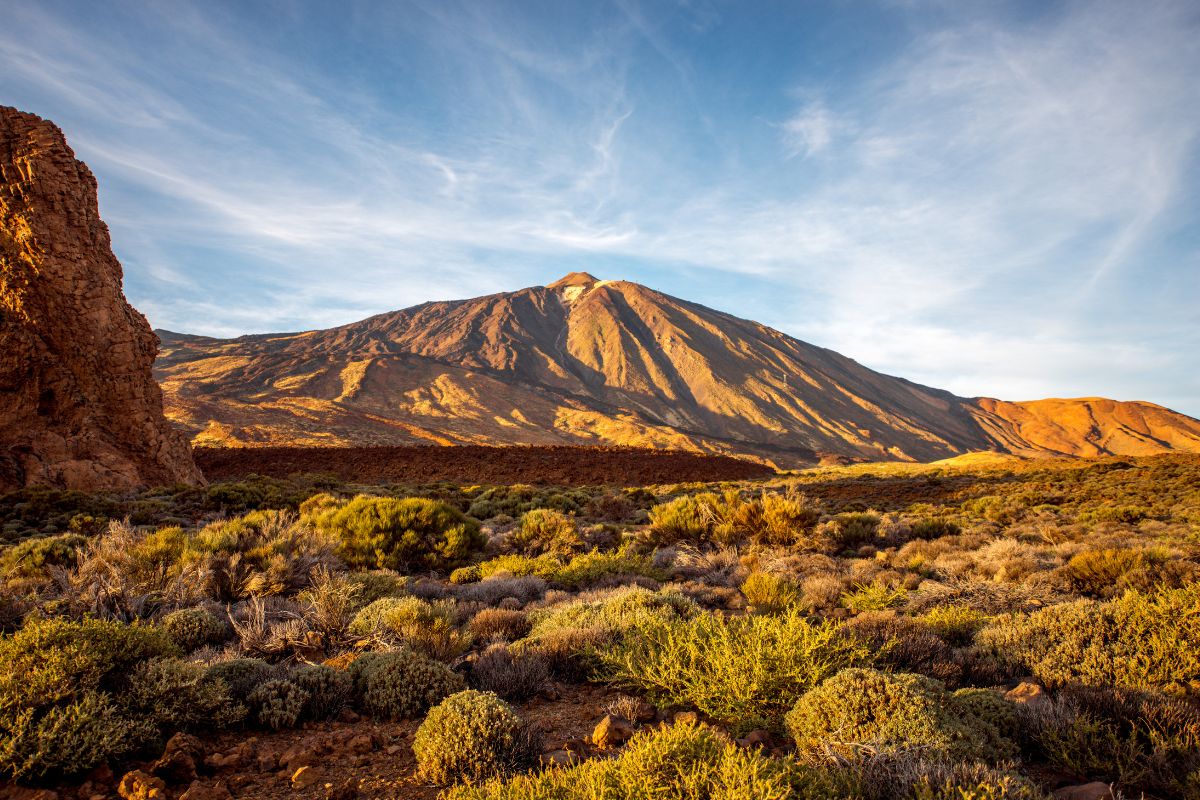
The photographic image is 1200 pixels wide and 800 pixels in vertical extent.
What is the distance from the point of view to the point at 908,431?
123m

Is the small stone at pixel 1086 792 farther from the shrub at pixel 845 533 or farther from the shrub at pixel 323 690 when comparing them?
the shrub at pixel 845 533

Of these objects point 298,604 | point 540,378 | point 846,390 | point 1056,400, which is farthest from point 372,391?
point 1056,400

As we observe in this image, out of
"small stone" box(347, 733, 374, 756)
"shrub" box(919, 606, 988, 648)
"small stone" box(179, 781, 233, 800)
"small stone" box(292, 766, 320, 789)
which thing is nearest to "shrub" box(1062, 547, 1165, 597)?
"shrub" box(919, 606, 988, 648)

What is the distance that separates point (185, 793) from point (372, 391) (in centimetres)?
6999

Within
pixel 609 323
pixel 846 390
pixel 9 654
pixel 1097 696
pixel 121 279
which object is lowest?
pixel 9 654

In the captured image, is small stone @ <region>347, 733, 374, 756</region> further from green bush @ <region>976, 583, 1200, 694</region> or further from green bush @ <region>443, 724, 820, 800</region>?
green bush @ <region>976, 583, 1200, 694</region>

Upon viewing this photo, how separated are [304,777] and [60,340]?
17.2 metres

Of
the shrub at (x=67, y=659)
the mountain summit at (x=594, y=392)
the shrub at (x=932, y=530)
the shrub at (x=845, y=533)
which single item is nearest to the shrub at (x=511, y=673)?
the shrub at (x=67, y=659)

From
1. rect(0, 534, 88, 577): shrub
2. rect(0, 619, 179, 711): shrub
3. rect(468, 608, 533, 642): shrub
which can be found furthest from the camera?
rect(0, 534, 88, 577): shrub

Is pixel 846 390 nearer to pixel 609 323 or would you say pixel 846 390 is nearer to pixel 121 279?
pixel 609 323

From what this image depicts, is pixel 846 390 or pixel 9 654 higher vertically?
pixel 846 390

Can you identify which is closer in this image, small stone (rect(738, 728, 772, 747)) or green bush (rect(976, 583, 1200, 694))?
small stone (rect(738, 728, 772, 747))

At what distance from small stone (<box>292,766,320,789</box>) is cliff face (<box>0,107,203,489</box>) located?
15383 millimetres

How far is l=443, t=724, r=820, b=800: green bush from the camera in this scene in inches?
84.0
